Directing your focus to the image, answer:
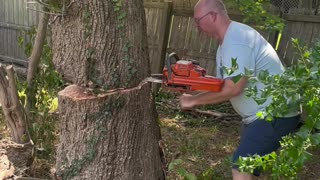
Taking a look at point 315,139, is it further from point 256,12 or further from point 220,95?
point 256,12

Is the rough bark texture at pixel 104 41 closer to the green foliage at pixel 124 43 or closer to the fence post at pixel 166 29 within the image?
the green foliage at pixel 124 43

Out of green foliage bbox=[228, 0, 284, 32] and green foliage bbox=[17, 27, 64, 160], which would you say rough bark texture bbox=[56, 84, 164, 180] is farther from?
green foliage bbox=[228, 0, 284, 32]

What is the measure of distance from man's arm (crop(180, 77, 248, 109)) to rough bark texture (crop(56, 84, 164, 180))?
0.29 meters

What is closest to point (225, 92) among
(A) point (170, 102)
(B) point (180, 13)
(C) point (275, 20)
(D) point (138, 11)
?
(D) point (138, 11)

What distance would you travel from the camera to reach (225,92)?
8.68 feet

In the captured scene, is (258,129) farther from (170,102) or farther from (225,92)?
(170,102)

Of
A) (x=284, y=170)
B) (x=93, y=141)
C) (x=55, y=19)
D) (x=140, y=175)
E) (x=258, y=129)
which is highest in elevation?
(x=55, y=19)

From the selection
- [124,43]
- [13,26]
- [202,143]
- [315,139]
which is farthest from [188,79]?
[13,26]

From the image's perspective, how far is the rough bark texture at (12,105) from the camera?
3.32 metres

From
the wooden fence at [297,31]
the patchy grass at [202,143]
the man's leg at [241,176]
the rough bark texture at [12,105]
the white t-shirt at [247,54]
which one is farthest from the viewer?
the wooden fence at [297,31]

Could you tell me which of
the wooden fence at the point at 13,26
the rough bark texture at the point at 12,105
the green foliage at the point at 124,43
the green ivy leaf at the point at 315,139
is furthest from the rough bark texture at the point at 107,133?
the wooden fence at the point at 13,26

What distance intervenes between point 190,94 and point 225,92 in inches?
17.3

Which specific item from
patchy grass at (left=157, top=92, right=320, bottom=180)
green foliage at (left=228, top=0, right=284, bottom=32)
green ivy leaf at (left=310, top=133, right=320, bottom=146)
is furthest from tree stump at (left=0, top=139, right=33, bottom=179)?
green ivy leaf at (left=310, top=133, right=320, bottom=146)

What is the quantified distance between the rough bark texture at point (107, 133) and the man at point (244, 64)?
13.8 inches
